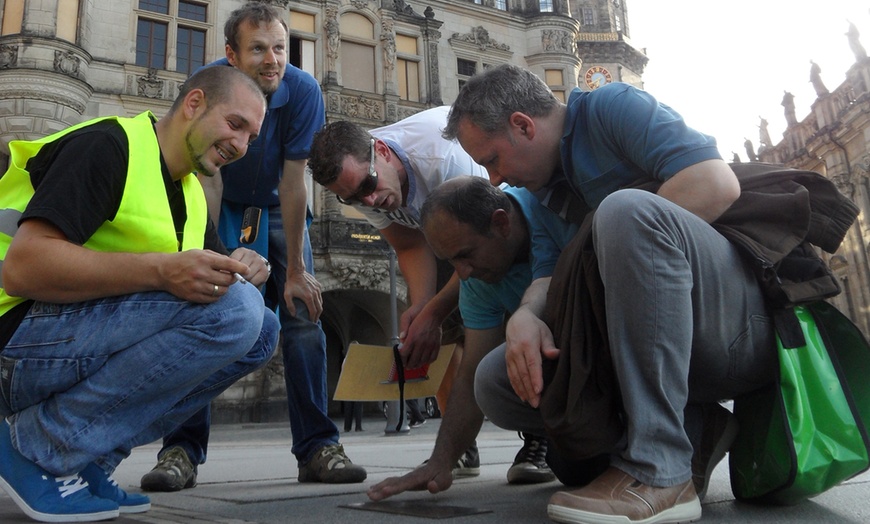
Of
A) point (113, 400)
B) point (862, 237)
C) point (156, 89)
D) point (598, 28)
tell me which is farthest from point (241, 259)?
point (598, 28)

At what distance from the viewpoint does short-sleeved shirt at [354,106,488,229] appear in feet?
11.1

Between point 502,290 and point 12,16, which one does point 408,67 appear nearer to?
point 12,16

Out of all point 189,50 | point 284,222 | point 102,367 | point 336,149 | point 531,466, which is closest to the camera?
point 102,367

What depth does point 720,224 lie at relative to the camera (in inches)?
78.3

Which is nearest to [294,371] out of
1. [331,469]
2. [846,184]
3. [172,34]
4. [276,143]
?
[331,469]

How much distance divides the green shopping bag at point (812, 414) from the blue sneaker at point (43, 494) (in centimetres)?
176

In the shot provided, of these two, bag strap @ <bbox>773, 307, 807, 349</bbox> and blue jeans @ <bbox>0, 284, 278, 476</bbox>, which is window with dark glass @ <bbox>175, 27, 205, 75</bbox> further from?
bag strap @ <bbox>773, 307, 807, 349</bbox>

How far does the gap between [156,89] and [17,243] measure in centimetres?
1599

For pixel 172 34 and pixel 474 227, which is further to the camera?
pixel 172 34

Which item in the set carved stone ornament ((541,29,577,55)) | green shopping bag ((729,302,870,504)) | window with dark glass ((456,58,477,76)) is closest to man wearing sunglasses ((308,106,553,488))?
green shopping bag ((729,302,870,504))

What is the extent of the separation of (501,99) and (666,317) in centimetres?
90

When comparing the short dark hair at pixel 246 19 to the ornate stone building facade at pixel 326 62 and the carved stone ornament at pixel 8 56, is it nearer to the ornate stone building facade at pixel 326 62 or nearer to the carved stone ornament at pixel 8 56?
the ornate stone building facade at pixel 326 62

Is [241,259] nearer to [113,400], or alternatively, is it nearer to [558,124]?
[113,400]

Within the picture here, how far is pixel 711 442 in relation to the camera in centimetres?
206
